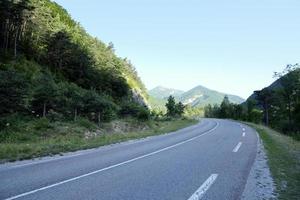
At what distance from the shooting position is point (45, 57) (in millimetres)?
56656

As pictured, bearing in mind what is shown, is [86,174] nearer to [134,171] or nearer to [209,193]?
[134,171]

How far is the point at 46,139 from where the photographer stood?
19812mm

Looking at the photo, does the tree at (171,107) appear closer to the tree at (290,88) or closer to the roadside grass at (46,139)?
the tree at (290,88)

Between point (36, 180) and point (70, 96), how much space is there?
23088 millimetres

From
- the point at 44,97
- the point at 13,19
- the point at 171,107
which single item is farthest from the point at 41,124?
the point at 171,107

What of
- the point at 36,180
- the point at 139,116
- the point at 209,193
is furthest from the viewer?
the point at 139,116

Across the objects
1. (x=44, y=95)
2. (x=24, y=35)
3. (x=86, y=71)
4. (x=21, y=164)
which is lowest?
(x=21, y=164)

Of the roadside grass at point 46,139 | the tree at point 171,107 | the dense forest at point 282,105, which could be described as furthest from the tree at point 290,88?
the roadside grass at point 46,139

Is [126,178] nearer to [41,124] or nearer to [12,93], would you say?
[41,124]

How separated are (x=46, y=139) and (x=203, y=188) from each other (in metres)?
14.6

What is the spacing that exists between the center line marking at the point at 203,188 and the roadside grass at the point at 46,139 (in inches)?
279

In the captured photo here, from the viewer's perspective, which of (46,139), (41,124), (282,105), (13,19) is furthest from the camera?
(282,105)

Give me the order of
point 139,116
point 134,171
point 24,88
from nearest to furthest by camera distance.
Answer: point 134,171
point 24,88
point 139,116

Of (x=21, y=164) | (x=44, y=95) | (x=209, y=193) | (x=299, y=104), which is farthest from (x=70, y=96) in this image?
(x=299, y=104)
